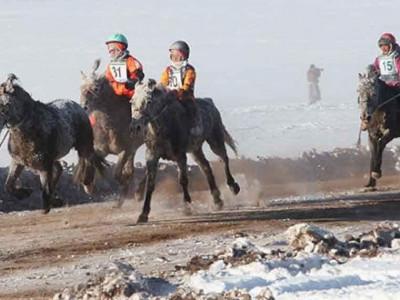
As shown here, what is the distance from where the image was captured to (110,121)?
65.8 feet

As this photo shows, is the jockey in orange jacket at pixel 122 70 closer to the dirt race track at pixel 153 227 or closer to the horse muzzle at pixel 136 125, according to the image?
the dirt race track at pixel 153 227

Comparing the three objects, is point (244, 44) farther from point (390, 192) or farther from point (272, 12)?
point (390, 192)

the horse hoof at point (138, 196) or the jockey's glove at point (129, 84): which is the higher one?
the jockey's glove at point (129, 84)

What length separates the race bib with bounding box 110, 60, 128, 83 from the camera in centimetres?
2014

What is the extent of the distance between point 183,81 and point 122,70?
2.26 meters

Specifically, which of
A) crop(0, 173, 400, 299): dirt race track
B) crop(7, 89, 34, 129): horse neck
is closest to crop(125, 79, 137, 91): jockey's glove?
crop(0, 173, 400, 299): dirt race track

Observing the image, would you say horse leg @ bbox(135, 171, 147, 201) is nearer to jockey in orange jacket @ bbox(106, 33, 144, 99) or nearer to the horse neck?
jockey in orange jacket @ bbox(106, 33, 144, 99)

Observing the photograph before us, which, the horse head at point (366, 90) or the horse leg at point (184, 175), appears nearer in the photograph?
the horse leg at point (184, 175)

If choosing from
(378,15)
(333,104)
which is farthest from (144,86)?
(378,15)

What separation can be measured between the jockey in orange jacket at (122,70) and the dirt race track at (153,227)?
2154mm

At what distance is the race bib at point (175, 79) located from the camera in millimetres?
18297

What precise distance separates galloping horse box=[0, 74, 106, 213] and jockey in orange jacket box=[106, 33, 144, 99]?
5.16 feet

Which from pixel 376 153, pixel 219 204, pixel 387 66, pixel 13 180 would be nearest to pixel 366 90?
pixel 387 66

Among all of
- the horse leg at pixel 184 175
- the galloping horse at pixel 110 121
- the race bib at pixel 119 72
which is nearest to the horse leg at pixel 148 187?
the horse leg at pixel 184 175
